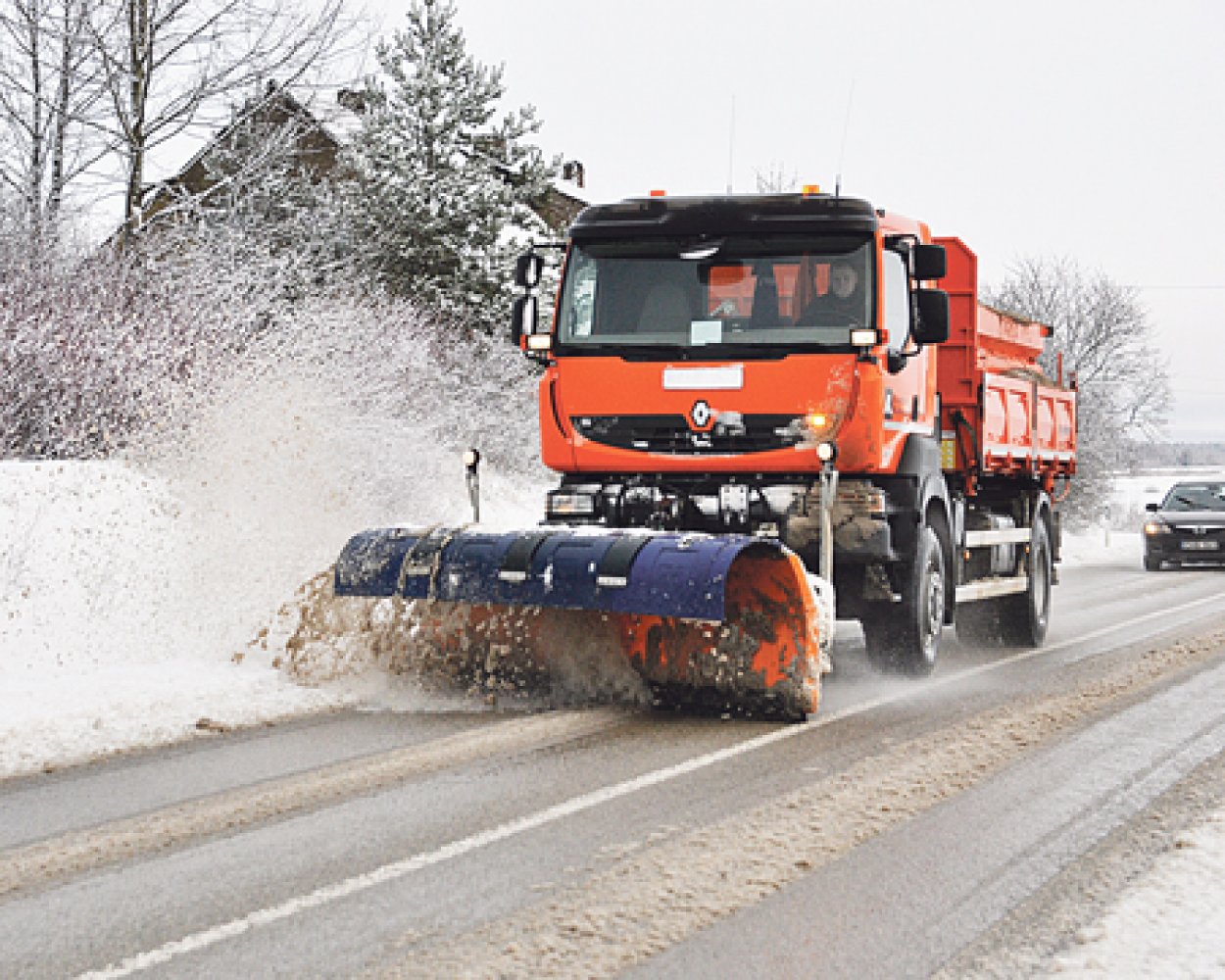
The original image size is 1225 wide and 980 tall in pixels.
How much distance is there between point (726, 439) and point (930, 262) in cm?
Result: 167

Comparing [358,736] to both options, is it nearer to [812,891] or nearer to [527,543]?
[527,543]

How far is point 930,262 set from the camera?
8.01 m

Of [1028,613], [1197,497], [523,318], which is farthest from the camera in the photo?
[1197,497]

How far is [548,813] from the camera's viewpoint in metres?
5.03

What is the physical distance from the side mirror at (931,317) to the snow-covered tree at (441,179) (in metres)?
19.6

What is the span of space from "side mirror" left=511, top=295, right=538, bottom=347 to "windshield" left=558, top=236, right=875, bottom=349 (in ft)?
1.44

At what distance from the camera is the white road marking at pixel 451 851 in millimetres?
3544

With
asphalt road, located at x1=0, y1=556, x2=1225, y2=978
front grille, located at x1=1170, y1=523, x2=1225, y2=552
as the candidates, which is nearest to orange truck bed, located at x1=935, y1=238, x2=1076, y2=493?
asphalt road, located at x1=0, y1=556, x2=1225, y2=978

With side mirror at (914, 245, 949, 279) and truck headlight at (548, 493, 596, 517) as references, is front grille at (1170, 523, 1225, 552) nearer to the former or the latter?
side mirror at (914, 245, 949, 279)

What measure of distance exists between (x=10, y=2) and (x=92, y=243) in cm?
328

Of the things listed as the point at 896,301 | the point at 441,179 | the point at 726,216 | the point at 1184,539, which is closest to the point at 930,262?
the point at 896,301

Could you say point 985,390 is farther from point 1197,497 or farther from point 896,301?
point 1197,497

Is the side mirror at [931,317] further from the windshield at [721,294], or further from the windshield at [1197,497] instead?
the windshield at [1197,497]

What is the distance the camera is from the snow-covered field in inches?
163
